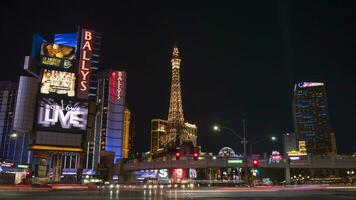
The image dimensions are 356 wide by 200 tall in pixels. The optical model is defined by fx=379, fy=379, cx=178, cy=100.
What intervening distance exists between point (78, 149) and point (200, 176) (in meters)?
79.9

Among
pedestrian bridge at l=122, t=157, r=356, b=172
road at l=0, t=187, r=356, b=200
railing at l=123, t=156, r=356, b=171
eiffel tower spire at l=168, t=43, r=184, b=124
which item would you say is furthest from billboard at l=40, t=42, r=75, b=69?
eiffel tower spire at l=168, t=43, r=184, b=124

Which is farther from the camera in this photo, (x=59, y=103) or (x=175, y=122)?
(x=175, y=122)

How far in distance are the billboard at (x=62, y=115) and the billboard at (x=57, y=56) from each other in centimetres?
1032

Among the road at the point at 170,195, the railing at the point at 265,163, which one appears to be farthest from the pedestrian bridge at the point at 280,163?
the road at the point at 170,195

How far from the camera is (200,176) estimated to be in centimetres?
15625

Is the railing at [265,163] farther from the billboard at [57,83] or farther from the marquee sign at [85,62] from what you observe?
the billboard at [57,83]

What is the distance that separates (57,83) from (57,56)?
8.27 m

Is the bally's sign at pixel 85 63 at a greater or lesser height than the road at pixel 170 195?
greater

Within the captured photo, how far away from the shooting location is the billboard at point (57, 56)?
8762cm

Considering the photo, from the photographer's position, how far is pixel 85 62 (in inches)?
3733

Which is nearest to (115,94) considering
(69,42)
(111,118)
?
(111,118)

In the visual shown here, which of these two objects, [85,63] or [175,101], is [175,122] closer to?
[175,101]

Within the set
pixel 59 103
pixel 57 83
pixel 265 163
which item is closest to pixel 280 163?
pixel 265 163

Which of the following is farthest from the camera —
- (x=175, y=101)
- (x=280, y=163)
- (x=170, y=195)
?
(x=175, y=101)
